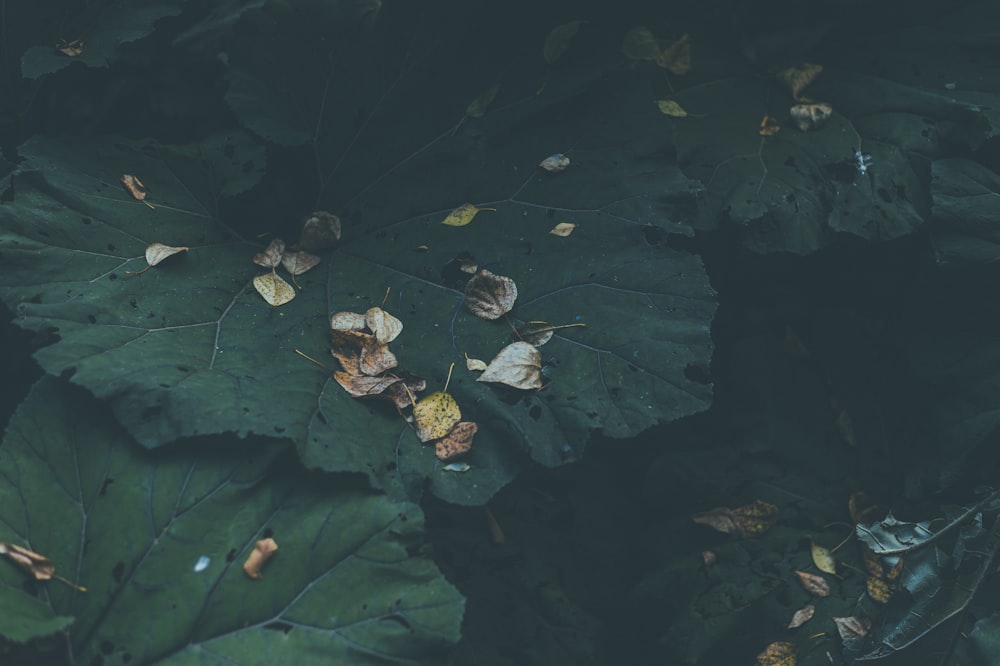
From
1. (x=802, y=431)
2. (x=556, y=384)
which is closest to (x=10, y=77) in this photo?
(x=556, y=384)

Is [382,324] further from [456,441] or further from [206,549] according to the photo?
[206,549]

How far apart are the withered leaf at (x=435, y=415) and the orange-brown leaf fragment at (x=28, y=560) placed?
36.1 inches

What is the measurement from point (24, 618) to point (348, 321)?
1043mm

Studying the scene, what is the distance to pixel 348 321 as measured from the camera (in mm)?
2432

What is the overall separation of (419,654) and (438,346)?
0.80 meters

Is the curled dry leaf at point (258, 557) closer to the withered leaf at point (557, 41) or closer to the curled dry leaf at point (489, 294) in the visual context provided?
the curled dry leaf at point (489, 294)

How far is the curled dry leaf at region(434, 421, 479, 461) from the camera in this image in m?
2.21

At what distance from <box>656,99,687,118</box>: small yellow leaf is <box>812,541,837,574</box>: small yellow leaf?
55.8 inches

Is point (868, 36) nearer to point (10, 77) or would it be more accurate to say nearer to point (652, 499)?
point (652, 499)

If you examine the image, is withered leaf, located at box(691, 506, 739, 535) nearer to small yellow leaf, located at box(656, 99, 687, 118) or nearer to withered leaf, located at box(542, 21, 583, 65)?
small yellow leaf, located at box(656, 99, 687, 118)

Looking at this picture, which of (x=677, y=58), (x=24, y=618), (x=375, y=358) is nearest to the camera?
(x=24, y=618)

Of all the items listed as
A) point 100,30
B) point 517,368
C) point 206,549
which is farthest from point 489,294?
point 100,30

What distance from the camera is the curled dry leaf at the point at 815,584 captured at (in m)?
2.61

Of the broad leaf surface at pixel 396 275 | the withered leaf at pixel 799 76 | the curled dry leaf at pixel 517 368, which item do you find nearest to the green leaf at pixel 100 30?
the broad leaf surface at pixel 396 275
